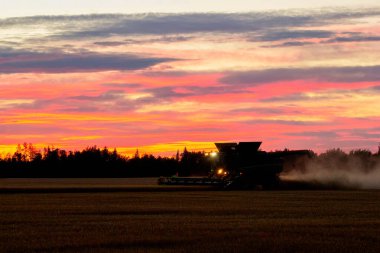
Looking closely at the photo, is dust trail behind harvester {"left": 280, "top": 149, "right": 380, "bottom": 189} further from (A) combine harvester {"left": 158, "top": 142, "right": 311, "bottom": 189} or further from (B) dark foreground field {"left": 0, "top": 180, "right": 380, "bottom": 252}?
(B) dark foreground field {"left": 0, "top": 180, "right": 380, "bottom": 252}

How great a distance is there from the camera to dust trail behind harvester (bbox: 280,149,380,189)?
7312 cm

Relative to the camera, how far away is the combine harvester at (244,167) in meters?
68.2

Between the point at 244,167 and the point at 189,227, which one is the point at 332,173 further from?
the point at 189,227

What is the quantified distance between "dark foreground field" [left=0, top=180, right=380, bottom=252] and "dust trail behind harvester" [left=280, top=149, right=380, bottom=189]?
3078cm

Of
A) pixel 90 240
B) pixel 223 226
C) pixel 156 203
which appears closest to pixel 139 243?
pixel 90 240

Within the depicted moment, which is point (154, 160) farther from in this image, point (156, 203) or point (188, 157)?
point (156, 203)

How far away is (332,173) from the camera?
76562 millimetres

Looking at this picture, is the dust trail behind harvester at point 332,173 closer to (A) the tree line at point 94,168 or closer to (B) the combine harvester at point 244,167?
(B) the combine harvester at point 244,167

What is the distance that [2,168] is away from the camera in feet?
564

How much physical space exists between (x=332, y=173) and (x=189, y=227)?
166 feet

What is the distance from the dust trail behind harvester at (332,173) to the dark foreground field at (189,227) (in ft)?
101

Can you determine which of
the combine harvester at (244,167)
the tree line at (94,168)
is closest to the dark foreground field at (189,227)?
the combine harvester at (244,167)

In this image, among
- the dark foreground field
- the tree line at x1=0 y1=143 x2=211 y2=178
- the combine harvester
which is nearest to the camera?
the dark foreground field

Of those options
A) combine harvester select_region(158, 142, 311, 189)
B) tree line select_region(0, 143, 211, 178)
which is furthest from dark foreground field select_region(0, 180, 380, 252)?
tree line select_region(0, 143, 211, 178)
